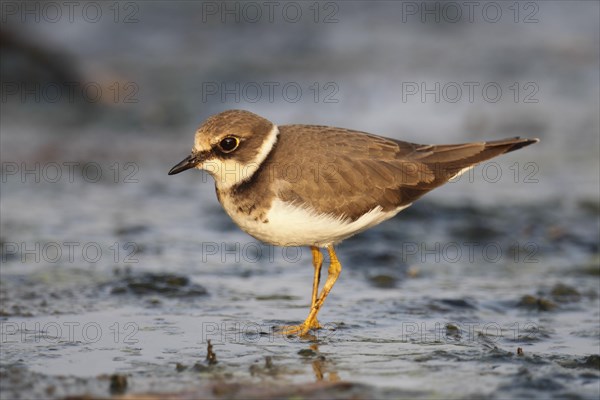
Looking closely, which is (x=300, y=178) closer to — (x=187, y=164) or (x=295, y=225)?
(x=295, y=225)

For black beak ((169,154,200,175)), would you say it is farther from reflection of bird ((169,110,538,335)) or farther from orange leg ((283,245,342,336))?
orange leg ((283,245,342,336))

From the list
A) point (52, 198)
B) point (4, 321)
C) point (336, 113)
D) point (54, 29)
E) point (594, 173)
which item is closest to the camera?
point (4, 321)

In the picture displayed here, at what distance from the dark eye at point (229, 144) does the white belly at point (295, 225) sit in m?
0.41

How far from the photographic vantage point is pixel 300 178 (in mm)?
6281

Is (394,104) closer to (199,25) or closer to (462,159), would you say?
(199,25)

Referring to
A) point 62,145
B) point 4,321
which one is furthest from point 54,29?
point 4,321

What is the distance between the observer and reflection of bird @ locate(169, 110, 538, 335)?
620cm

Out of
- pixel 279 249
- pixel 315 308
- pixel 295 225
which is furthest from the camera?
pixel 279 249

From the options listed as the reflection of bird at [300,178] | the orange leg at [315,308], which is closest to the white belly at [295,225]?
the reflection of bird at [300,178]

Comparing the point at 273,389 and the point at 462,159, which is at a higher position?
the point at 462,159

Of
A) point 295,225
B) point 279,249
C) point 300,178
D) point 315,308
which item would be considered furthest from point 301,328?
point 279,249

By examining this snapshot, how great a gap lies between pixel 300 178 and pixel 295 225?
333mm

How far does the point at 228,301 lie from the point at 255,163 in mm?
1193

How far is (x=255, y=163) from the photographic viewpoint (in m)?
6.34
